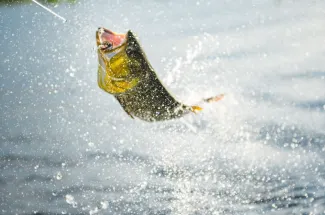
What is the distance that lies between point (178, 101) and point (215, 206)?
2.58 m

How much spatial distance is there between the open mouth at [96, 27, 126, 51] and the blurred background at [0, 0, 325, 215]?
0.70m

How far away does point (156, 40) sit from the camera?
33.8 feet

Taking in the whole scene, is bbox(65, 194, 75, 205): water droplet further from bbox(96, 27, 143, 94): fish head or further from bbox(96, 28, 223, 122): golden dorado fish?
bbox(96, 27, 143, 94): fish head

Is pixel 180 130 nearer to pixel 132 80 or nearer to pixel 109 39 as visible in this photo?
pixel 132 80

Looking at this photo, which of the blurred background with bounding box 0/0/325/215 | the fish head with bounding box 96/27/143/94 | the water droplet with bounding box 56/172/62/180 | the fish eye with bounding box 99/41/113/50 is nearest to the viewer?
the fish head with bounding box 96/27/143/94

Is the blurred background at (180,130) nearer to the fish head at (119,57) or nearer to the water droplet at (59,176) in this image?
the water droplet at (59,176)

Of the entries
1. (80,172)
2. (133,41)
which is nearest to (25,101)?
(80,172)

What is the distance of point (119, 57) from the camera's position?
3.01 m

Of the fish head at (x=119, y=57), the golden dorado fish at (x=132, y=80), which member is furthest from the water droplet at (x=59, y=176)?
the fish head at (x=119, y=57)

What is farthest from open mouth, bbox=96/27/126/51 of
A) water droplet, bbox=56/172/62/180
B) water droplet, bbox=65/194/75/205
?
water droplet, bbox=56/172/62/180

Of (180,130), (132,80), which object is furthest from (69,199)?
(132,80)

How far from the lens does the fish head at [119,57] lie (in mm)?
2889

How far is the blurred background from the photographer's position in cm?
564

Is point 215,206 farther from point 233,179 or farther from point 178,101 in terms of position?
point 178,101
